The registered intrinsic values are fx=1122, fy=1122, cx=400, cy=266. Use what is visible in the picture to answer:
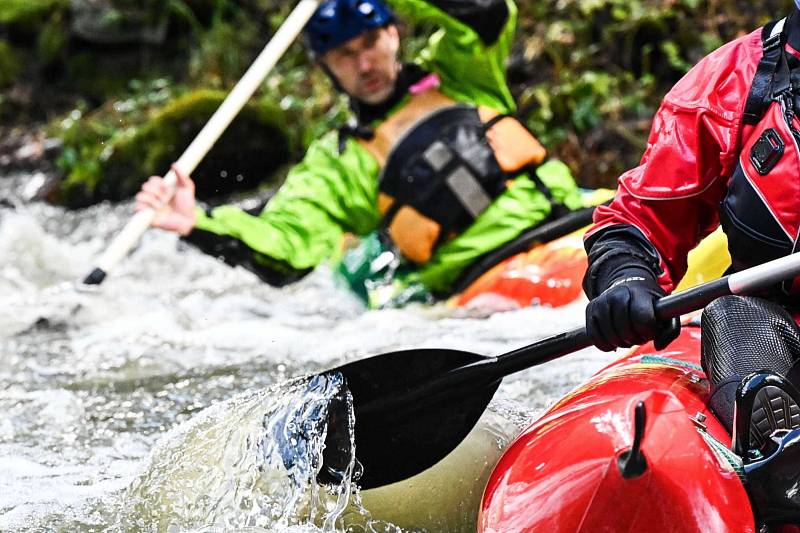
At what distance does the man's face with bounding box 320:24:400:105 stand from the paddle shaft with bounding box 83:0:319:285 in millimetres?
271

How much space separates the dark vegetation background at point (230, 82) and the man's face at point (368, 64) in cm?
128

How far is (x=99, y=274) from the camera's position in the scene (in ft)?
15.1

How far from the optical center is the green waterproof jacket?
439 centimetres

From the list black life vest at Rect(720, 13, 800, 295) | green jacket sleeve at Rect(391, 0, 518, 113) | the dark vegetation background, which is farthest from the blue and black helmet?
black life vest at Rect(720, 13, 800, 295)

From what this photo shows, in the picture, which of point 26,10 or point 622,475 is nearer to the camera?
point 622,475

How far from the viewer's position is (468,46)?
4523 mm

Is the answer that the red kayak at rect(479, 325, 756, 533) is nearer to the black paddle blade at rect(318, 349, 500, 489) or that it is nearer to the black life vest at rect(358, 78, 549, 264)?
the black paddle blade at rect(318, 349, 500, 489)

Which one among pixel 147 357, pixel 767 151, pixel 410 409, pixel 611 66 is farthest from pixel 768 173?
pixel 611 66

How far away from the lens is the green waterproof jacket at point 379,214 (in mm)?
4387

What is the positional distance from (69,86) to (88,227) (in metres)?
2.78

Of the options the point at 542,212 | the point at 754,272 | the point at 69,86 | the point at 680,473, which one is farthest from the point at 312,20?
the point at 69,86

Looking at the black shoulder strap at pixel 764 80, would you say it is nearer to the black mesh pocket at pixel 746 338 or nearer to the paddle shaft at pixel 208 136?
the black mesh pocket at pixel 746 338

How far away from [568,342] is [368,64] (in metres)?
2.52

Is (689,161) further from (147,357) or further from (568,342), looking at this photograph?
(147,357)
